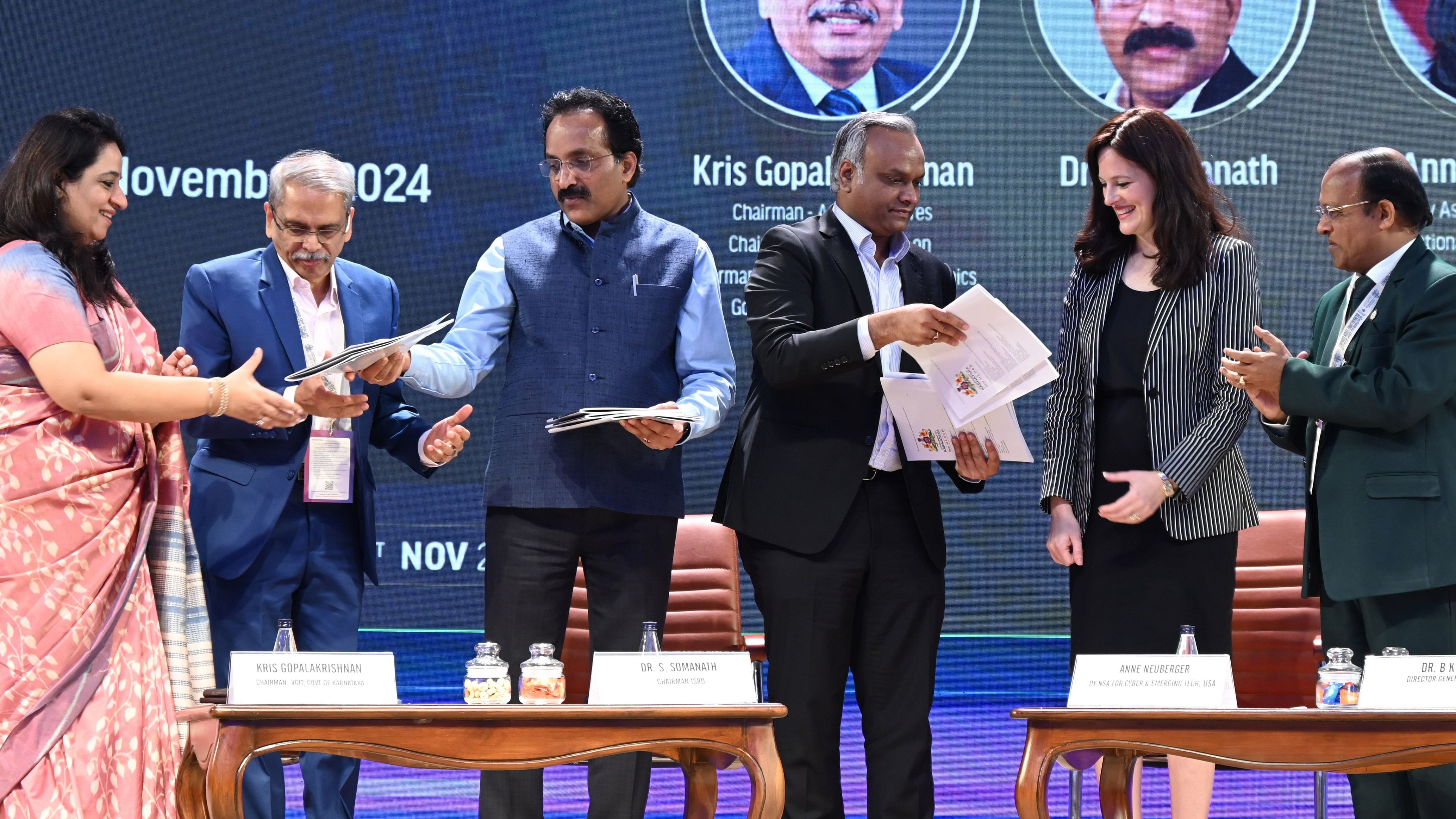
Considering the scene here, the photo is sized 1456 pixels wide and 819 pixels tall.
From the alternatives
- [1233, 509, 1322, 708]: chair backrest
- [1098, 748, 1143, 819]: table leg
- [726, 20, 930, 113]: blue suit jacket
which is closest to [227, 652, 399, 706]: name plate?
[1098, 748, 1143, 819]: table leg

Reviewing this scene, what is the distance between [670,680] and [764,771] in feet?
0.67

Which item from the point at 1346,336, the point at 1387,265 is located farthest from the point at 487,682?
the point at 1387,265

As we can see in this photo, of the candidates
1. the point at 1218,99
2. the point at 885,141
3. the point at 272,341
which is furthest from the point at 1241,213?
the point at 272,341

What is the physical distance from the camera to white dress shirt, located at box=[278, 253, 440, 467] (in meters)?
2.93

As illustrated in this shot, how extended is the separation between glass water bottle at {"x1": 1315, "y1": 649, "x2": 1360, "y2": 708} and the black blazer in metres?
0.78

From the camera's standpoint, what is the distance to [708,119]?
449 centimetres

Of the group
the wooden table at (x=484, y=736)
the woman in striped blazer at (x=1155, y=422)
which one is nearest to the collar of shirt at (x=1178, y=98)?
the woman in striped blazer at (x=1155, y=422)

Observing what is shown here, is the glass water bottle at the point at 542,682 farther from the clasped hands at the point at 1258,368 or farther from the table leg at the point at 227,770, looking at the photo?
the clasped hands at the point at 1258,368

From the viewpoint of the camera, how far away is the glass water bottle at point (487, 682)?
211 cm

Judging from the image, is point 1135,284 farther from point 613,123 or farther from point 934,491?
point 613,123

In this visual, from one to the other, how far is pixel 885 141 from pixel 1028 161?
188 centimetres

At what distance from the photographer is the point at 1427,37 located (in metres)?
4.39

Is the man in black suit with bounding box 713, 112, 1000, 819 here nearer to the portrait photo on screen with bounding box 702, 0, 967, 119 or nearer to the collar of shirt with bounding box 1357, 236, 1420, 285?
the collar of shirt with bounding box 1357, 236, 1420, 285

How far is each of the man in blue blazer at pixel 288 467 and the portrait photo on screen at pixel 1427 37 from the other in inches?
137
